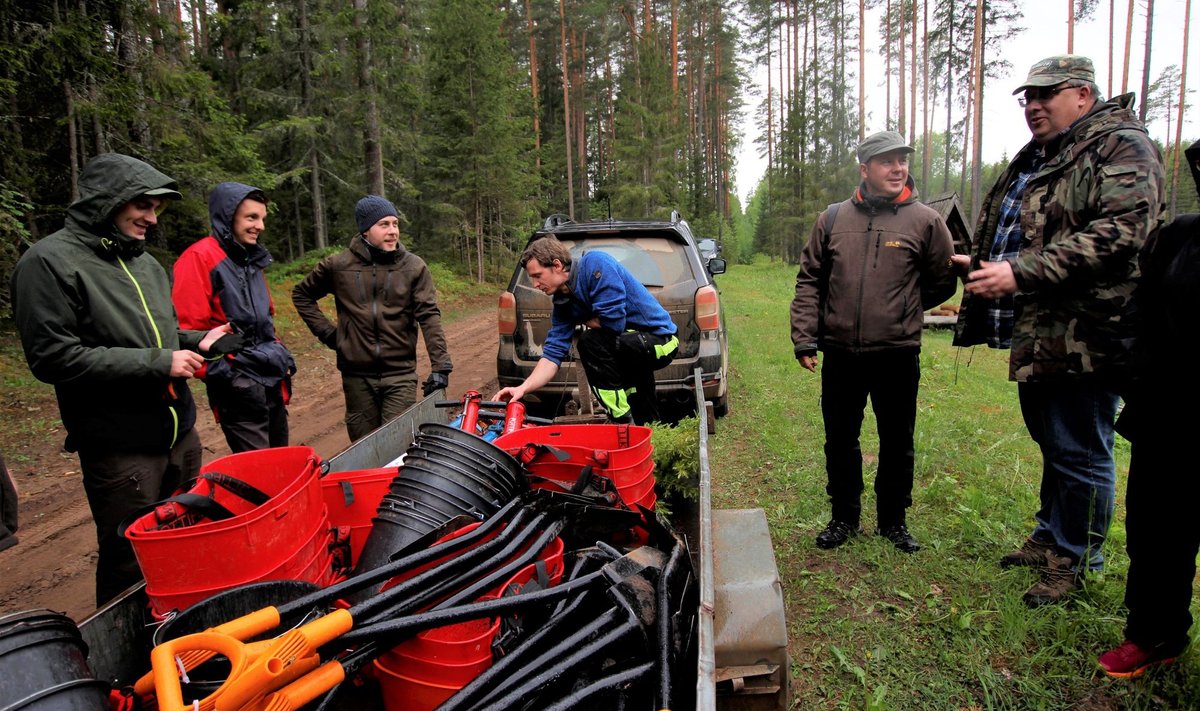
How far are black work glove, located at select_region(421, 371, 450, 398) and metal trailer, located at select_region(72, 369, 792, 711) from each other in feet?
6.55

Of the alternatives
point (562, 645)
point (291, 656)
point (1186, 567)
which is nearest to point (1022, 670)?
point (1186, 567)

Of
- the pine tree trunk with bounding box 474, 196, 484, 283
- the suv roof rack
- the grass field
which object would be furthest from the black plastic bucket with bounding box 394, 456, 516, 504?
the pine tree trunk with bounding box 474, 196, 484, 283

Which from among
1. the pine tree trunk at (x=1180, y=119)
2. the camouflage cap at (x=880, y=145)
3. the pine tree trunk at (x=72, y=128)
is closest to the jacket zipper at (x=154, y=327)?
the camouflage cap at (x=880, y=145)

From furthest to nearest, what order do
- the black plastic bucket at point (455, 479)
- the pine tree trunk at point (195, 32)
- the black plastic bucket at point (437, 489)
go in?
the pine tree trunk at point (195, 32), the black plastic bucket at point (455, 479), the black plastic bucket at point (437, 489)

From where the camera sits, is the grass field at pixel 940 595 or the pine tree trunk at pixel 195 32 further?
the pine tree trunk at pixel 195 32

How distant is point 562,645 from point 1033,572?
99.7 inches

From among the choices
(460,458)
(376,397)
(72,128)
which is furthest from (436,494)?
(72,128)

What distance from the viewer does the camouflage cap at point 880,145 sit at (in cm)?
302

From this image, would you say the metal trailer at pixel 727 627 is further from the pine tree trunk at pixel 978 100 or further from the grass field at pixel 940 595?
the pine tree trunk at pixel 978 100

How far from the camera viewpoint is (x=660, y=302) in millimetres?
4977

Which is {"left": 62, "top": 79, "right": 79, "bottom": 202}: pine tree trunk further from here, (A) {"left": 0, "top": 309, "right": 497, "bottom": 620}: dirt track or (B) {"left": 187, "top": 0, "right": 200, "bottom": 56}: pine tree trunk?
(B) {"left": 187, "top": 0, "right": 200, "bottom": 56}: pine tree trunk

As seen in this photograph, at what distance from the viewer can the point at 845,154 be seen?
132 ft

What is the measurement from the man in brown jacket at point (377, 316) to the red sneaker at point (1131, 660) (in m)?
3.40

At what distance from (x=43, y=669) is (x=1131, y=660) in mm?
3128
